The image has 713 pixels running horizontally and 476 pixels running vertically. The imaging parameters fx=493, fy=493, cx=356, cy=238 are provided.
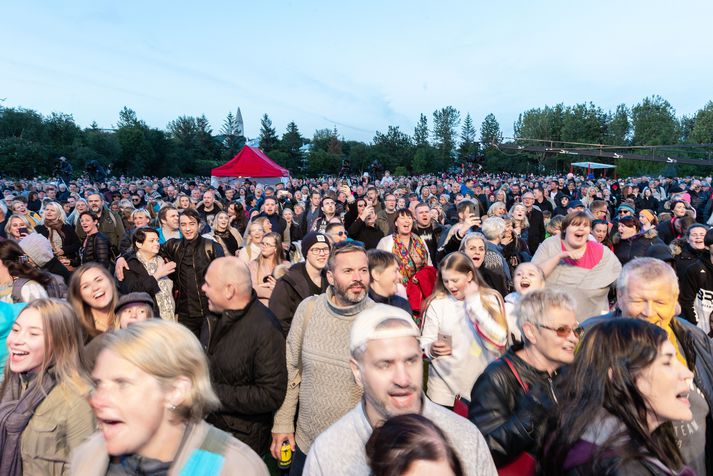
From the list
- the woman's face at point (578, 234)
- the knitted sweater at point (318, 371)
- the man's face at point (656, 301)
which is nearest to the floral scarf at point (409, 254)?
the woman's face at point (578, 234)

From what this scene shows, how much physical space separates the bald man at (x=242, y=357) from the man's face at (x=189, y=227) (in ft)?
8.38

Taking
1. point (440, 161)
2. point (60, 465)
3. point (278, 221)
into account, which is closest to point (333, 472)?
point (60, 465)

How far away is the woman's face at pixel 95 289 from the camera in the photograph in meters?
3.25

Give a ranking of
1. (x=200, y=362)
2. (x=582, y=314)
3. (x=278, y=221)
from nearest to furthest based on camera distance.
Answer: (x=200, y=362) < (x=582, y=314) < (x=278, y=221)

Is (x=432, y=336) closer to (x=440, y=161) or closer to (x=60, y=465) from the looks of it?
(x=60, y=465)

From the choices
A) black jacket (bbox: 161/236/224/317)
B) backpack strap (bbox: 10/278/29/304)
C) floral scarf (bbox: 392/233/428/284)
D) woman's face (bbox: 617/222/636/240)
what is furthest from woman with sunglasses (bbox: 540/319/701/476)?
woman's face (bbox: 617/222/636/240)

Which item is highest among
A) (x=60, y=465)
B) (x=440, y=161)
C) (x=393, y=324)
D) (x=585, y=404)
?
(x=440, y=161)

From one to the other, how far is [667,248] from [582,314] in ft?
6.44

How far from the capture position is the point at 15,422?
2232mm

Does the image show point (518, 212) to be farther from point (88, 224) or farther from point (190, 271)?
point (88, 224)

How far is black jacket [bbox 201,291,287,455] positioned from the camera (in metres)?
2.62

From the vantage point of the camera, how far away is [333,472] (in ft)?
5.21

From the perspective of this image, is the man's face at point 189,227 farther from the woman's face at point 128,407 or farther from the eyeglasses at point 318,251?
the woman's face at point 128,407

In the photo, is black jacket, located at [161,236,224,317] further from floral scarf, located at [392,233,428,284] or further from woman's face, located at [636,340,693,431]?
woman's face, located at [636,340,693,431]
